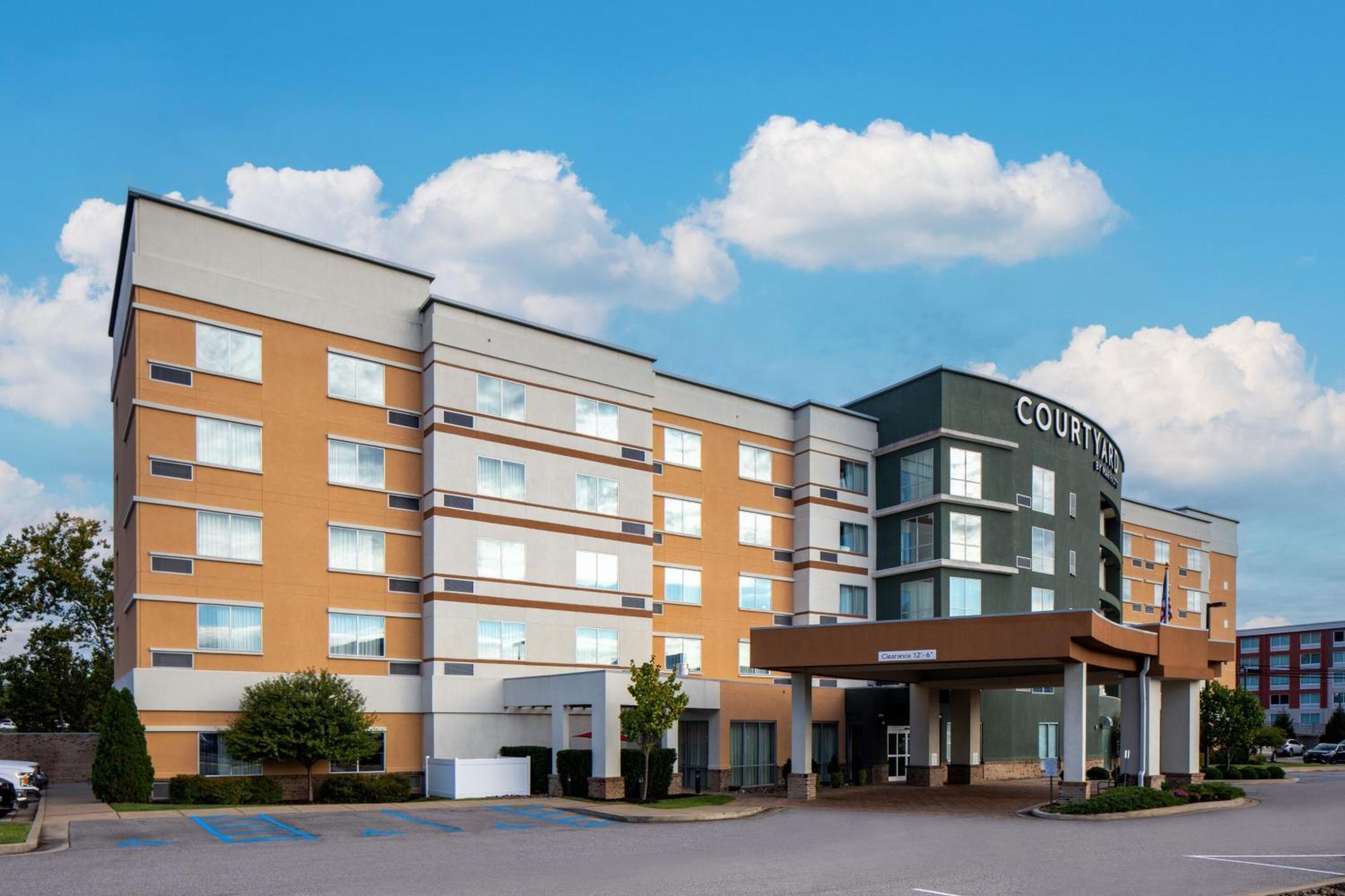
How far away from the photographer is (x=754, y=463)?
50.6 m

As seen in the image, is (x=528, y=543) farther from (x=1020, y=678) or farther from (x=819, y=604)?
(x=1020, y=678)

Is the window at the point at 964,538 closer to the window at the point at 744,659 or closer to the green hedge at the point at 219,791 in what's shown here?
the window at the point at 744,659

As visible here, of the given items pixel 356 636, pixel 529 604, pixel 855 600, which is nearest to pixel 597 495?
pixel 529 604

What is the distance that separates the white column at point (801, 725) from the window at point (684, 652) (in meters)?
7.38

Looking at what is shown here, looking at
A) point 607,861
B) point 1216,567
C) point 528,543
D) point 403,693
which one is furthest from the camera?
point 1216,567

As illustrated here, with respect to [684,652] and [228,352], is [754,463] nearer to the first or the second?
[684,652]

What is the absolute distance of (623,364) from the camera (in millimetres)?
45406

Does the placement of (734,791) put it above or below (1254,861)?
below

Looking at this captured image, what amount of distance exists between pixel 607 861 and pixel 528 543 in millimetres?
21163

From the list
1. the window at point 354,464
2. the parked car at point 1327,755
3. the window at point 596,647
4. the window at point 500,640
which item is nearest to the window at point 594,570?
the window at point 596,647

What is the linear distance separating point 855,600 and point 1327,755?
47.4 meters

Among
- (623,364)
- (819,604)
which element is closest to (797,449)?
(819,604)

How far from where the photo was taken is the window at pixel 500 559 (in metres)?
40.6

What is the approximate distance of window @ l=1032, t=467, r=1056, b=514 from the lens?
52938 mm
